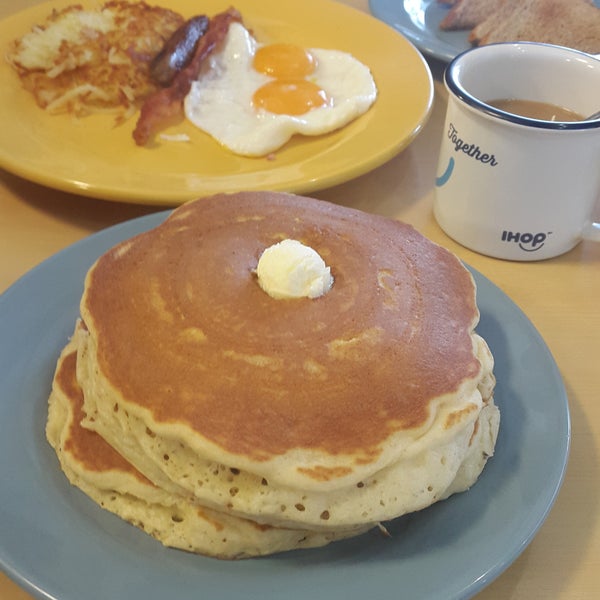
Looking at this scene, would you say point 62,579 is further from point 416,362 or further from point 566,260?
point 566,260

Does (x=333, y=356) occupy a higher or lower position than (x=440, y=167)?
higher

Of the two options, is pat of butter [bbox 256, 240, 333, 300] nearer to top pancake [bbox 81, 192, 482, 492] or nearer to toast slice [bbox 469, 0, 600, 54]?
top pancake [bbox 81, 192, 482, 492]

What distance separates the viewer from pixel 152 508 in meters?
0.81

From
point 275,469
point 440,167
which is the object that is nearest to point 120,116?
point 440,167

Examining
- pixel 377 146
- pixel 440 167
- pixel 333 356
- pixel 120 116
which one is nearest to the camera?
pixel 333 356

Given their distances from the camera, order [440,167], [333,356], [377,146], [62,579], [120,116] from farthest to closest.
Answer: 1. [120,116]
2. [377,146]
3. [440,167]
4. [333,356]
5. [62,579]

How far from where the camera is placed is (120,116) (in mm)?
1667

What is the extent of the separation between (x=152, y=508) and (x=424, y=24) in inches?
66.8

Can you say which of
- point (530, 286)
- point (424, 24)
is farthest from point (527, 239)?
point (424, 24)

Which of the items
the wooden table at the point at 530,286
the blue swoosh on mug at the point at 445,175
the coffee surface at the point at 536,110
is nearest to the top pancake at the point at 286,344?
the wooden table at the point at 530,286

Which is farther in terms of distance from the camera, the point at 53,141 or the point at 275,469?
the point at 53,141

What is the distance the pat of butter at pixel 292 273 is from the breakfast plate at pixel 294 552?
0.97 feet

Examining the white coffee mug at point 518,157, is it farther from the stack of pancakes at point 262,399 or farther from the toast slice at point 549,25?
the toast slice at point 549,25

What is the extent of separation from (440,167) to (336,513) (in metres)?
0.80
